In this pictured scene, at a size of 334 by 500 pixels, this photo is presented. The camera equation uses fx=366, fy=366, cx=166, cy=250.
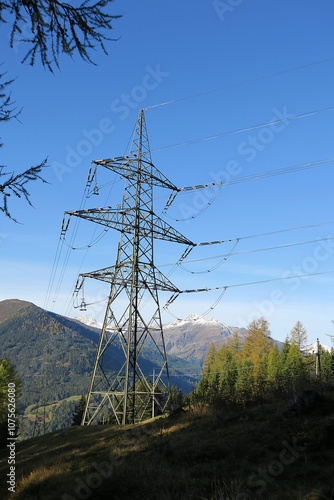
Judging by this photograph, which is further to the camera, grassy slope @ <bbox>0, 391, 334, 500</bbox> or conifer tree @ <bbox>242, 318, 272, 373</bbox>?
conifer tree @ <bbox>242, 318, 272, 373</bbox>

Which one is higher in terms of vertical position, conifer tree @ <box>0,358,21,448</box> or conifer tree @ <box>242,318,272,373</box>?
conifer tree @ <box>242,318,272,373</box>

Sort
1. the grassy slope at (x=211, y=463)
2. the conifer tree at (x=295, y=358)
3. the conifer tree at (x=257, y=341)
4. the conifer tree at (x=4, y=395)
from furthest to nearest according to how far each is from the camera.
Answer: the conifer tree at (x=257, y=341) < the conifer tree at (x=295, y=358) < the conifer tree at (x=4, y=395) < the grassy slope at (x=211, y=463)

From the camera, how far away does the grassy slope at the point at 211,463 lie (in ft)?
20.1

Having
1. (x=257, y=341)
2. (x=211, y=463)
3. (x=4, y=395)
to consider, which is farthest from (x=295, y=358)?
(x=211, y=463)

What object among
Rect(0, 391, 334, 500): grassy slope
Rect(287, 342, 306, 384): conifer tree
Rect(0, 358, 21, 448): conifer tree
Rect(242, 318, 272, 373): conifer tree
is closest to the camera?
Rect(0, 391, 334, 500): grassy slope

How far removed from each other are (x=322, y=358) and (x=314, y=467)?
51.1m

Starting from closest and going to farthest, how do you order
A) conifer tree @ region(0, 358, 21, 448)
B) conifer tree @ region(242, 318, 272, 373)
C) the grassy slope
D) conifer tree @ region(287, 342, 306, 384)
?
the grassy slope < conifer tree @ region(0, 358, 21, 448) < conifer tree @ region(287, 342, 306, 384) < conifer tree @ region(242, 318, 272, 373)

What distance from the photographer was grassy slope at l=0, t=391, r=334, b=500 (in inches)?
241

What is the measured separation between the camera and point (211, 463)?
7.78 m

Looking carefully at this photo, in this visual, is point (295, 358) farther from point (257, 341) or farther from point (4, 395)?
point (4, 395)

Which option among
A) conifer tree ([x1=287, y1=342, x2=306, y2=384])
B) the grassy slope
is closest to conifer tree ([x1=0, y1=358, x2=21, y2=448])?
the grassy slope

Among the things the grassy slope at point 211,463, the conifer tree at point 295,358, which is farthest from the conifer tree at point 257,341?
the grassy slope at point 211,463

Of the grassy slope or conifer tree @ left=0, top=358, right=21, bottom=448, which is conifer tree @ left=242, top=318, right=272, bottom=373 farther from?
the grassy slope

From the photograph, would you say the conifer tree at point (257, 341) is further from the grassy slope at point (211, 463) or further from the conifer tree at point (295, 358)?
the grassy slope at point (211, 463)
